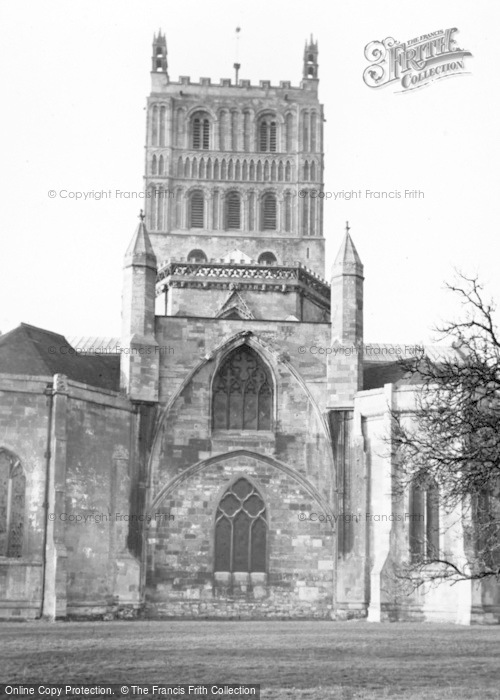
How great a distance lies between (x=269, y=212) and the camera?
6612 cm

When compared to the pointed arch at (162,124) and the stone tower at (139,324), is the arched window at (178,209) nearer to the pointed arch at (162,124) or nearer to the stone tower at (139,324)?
the pointed arch at (162,124)

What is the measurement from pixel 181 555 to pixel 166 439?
13.4ft

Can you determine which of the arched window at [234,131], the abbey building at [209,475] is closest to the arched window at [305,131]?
the arched window at [234,131]

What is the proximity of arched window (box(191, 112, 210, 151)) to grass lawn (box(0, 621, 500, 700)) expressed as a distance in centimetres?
3601

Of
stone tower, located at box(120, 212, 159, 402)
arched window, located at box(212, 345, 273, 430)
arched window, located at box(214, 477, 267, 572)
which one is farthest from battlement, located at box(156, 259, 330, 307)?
arched window, located at box(214, 477, 267, 572)

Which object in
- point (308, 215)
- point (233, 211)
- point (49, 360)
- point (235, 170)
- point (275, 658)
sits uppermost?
→ point (235, 170)

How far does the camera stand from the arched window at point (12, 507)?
132ft

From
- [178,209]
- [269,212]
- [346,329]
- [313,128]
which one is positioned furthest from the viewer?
[313,128]

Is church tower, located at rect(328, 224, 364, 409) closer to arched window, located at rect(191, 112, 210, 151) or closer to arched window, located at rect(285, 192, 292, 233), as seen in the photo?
arched window, located at rect(285, 192, 292, 233)

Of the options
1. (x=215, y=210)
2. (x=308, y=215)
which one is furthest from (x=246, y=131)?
(x=308, y=215)

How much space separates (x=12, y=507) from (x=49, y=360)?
19.4 feet

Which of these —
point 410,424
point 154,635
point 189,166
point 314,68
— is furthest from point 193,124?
point 154,635

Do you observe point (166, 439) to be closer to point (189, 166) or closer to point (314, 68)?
point (189, 166)

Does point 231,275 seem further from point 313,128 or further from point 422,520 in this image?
point 313,128
